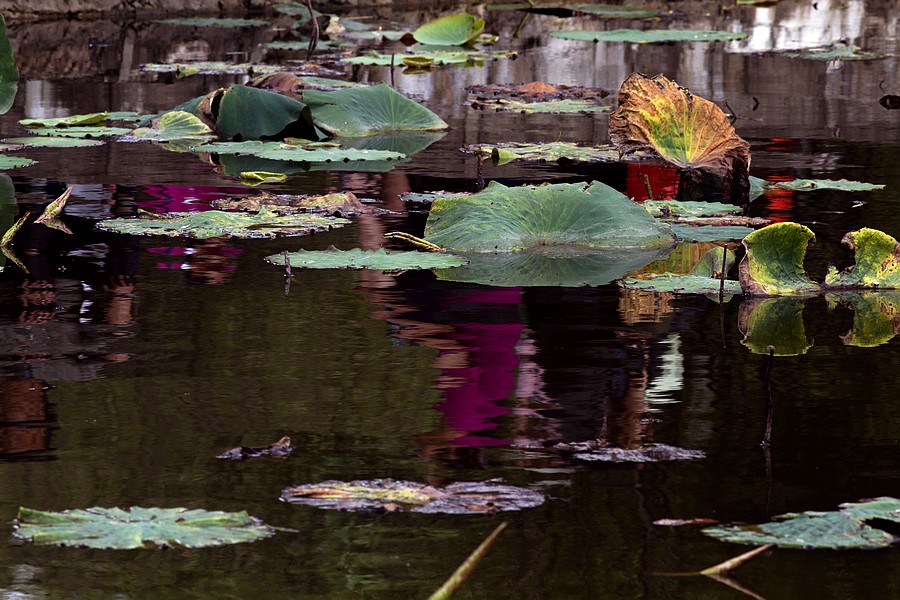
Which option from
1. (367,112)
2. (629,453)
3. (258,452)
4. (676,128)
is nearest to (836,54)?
(367,112)

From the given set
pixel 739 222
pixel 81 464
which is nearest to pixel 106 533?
pixel 81 464

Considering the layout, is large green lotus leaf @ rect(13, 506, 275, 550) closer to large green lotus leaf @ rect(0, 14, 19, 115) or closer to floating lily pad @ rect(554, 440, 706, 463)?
floating lily pad @ rect(554, 440, 706, 463)

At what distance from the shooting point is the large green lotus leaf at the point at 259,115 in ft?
20.9

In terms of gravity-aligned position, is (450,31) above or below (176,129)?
above

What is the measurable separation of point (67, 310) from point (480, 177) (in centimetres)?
196

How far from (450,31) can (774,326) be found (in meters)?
8.26

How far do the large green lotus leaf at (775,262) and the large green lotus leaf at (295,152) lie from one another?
90.7 inches

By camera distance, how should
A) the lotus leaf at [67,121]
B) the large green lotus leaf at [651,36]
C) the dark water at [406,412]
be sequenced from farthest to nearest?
the large green lotus leaf at [651,36]
the lotus leaf at [67,121]
the dark water at [406,412]

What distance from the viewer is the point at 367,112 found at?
22.1 ft

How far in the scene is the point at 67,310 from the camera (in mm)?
3539

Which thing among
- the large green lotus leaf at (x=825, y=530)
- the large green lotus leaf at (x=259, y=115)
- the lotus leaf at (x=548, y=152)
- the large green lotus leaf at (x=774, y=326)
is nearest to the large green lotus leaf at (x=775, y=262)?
the large green lotus leaf at (x=774, y=326)

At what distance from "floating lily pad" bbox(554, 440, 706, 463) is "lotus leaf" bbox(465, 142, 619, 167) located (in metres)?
3.31

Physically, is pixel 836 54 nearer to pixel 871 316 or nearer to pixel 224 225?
pixel 224 225

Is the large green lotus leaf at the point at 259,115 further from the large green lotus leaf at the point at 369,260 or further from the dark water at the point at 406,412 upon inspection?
the large green lotus leaf at the point at 369,260
